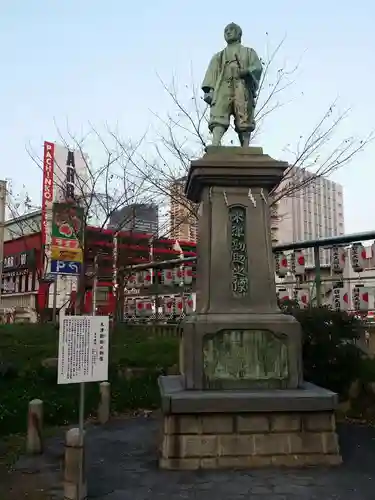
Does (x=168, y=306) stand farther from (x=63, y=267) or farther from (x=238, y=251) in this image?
(x=238, y=251)

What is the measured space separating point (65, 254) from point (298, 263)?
688 cm

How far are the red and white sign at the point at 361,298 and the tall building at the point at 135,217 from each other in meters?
8.99

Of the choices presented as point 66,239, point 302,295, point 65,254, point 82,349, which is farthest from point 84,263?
point 82,349

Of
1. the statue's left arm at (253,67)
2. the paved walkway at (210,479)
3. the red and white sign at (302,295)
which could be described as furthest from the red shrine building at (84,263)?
the paved walkway at (210,479)

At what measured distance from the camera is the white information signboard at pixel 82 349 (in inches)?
206

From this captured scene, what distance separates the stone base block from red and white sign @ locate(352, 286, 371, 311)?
760 centimetres

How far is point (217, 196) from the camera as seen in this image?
7.28 meters

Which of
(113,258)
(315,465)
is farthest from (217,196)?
(113,258)

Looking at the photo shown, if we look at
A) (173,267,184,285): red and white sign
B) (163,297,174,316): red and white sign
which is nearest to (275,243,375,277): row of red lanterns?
(173,267,184,285): red and white sign

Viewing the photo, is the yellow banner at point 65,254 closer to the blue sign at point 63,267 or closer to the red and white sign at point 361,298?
the blue sign at point 63,267

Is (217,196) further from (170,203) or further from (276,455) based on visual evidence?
(170,203)

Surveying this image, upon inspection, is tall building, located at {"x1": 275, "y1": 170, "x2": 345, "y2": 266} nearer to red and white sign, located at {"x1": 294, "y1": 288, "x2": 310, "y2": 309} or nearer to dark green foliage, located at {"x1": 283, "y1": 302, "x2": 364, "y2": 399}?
red and white sign, located at {"x1": 294, "y1": 288, "x2": 310, "y2": 309}

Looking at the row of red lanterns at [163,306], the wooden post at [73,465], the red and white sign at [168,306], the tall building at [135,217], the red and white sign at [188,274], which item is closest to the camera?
the wooden post at [73,465]

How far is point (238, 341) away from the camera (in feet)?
22.1
